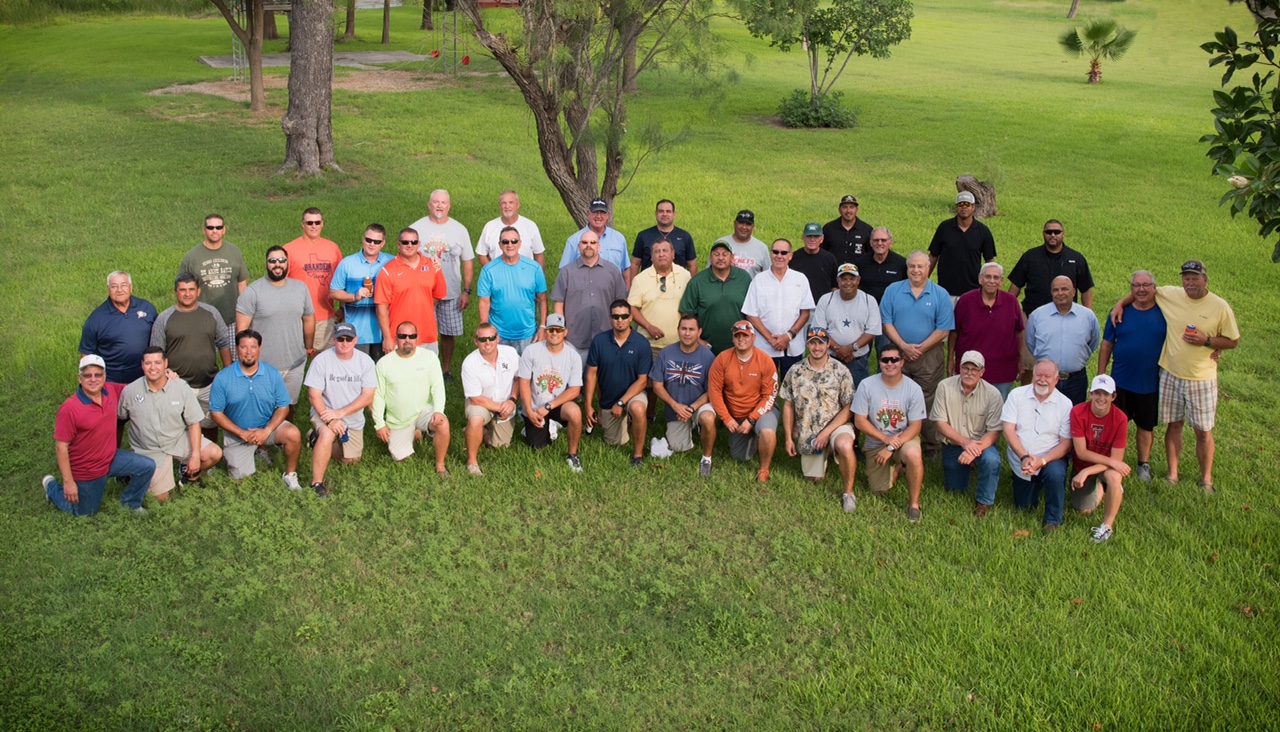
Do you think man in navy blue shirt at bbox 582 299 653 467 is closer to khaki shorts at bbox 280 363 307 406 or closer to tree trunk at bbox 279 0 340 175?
khaki shorts at bbox 280 363 307 406

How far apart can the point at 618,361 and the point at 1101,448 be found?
4.55 meters

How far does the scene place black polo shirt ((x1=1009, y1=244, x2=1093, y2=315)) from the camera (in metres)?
11.0

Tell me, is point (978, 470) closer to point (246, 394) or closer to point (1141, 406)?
point (1141, 406)

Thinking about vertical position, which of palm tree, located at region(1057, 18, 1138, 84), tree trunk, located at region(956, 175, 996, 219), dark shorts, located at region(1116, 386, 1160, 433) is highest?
palm tree, located at region(1057, 18, 1138, 84)

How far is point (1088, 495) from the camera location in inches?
372

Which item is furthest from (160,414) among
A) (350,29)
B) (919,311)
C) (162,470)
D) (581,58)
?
(350,29)

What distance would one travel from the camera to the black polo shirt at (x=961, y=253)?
11.6 meters

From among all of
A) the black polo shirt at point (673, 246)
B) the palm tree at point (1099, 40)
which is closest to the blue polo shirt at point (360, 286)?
the black polo shirt at point (673, 246)

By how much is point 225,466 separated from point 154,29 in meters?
46.5

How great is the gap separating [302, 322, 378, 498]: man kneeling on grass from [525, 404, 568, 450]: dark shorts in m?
1.60

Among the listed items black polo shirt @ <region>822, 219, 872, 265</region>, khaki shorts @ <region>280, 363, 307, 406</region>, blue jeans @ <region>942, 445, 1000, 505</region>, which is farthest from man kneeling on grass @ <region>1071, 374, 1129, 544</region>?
khaki shorts @ <region>280, 363, 307, 406</region>

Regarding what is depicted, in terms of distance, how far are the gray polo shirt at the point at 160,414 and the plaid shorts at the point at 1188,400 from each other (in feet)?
29.4

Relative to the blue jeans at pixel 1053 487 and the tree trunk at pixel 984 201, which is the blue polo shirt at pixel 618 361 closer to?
the blue jeans at pixel 1053 487

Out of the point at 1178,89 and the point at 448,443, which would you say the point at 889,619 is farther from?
the point at 1178,89
